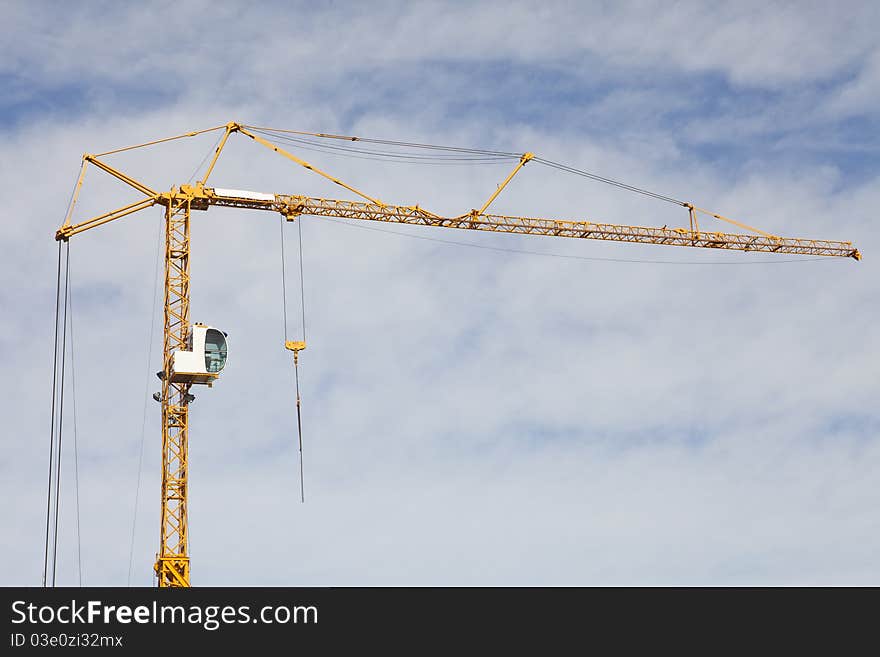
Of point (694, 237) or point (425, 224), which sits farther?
point (694, 237)

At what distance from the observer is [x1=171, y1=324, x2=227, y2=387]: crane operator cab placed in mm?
115562

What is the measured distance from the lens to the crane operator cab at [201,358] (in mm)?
115562

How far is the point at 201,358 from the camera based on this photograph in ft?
381
